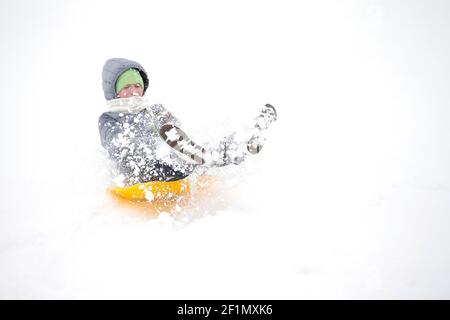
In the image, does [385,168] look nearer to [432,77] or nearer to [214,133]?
[214,133]

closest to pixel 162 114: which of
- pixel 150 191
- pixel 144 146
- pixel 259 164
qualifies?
A: pixel 144 146

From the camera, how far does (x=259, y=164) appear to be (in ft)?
10.6

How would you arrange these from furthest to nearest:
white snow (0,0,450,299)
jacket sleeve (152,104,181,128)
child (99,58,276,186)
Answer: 1. jacket sleeve (152,104,181,128)
2. child (99,58,276,186)
3. white snow (0,0,450,299)

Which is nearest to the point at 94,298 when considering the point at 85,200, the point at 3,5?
the point at 85,200

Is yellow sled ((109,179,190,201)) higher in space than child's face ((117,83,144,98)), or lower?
lower

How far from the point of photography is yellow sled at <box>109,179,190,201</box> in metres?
2.34

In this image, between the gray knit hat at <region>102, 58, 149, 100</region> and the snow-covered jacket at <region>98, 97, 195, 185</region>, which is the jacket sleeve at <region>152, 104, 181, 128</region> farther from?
the gray knit hat at <region>102, 58, 149, 100</region>

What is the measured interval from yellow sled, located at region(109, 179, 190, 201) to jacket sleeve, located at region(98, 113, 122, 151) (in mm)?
356

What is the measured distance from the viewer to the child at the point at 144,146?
7.59ft

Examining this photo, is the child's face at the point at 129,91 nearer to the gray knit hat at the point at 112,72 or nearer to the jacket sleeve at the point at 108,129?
the gray knit hat at the point at 112,72

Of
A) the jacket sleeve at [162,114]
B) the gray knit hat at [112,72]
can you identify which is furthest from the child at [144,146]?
the jacket sleeve at [162,114]

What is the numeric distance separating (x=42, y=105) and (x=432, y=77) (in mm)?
7757

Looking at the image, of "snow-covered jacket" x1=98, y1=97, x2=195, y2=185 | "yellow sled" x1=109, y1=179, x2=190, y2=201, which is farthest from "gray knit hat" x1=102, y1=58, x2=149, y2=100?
"yellow sled" x1=109, y1=179, x2=190, y2=201

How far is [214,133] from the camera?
8.48 ft
